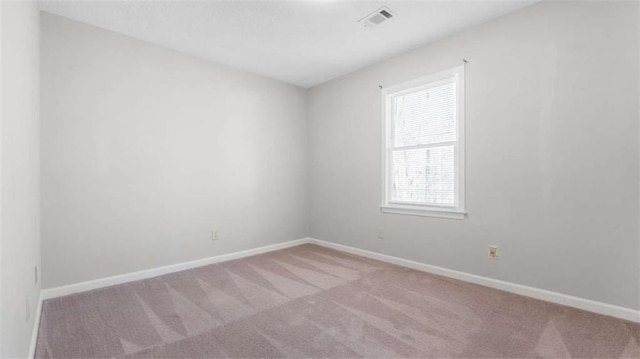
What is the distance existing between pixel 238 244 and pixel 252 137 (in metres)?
1.51

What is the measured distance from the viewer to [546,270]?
8.39 feet

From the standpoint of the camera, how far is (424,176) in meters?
3.45

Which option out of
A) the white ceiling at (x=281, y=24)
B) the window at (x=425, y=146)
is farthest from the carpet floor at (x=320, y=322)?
the white ceiling at (x=281, y=24)

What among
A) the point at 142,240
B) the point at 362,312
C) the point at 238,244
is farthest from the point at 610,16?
the point at 142,240

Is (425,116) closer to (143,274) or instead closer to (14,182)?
(14,182)

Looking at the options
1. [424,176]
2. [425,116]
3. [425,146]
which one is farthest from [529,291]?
[425,116]

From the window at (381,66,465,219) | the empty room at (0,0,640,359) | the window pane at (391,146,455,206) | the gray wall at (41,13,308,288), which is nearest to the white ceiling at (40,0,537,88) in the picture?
the empty room at (0,0,640,359)

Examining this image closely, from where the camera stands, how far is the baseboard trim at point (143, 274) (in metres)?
2.71

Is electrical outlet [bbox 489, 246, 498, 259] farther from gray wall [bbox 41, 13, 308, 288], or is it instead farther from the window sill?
gray wall [bbox 41, 13, 308, 288]

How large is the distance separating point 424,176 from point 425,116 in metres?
0.70

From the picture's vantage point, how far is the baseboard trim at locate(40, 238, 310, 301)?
2.71 metres

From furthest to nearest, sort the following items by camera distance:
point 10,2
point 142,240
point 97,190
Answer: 1. point 142,240
2. point 97,190
3. point 10,2

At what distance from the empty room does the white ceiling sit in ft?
0.09

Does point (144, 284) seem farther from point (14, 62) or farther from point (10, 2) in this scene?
point (10, 2)
